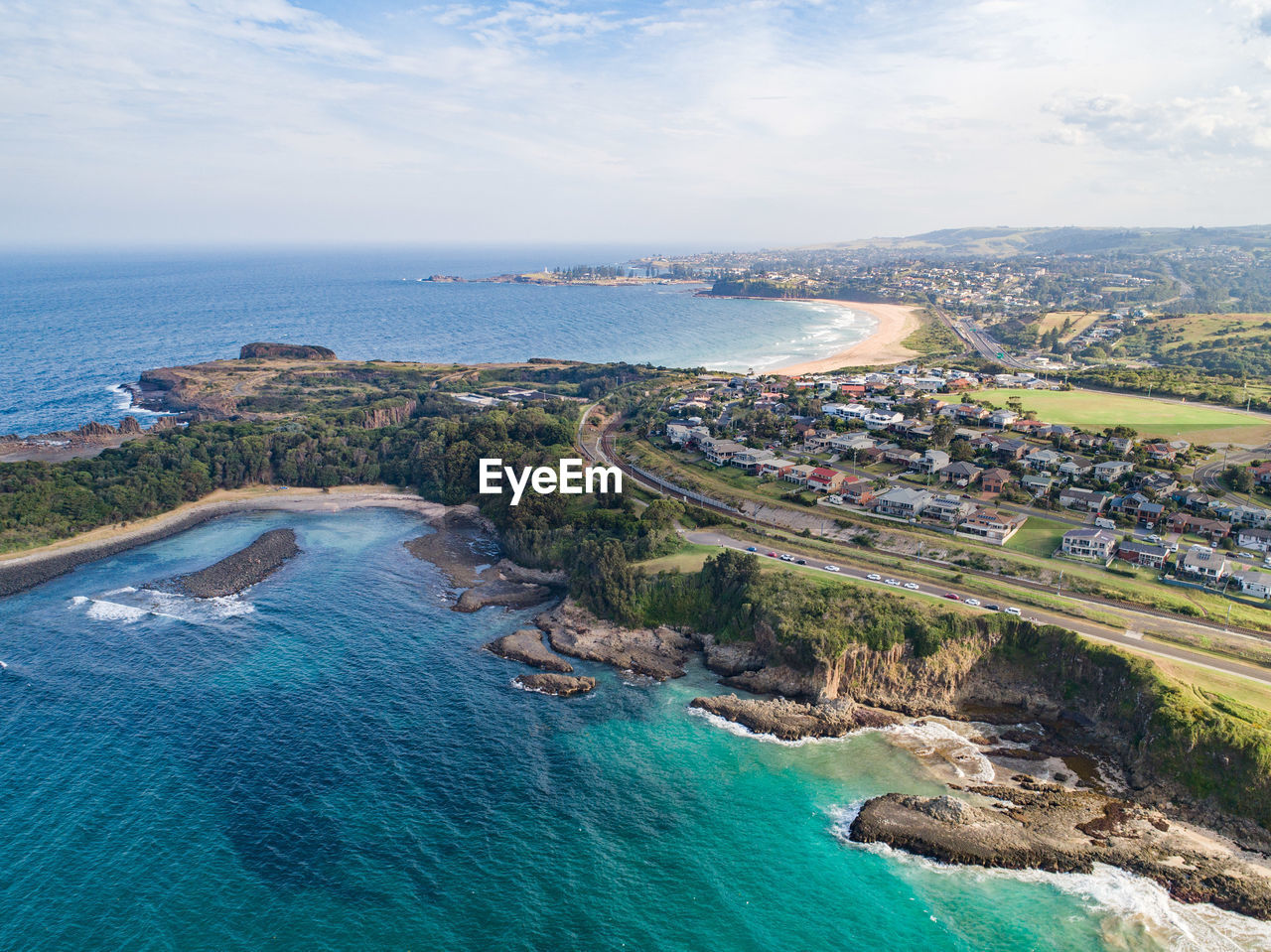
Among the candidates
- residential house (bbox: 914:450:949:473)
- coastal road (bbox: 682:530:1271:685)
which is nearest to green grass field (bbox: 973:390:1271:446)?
residential house (bbox: 914:450:949:473)

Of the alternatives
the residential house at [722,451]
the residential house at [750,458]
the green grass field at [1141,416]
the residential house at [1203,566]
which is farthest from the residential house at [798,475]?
the green grass field at [1141,416]

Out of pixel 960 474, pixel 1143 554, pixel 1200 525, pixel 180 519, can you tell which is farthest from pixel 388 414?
pixel 1200 525

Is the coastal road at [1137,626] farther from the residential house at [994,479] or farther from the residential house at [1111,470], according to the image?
the residential house at [1111,470]

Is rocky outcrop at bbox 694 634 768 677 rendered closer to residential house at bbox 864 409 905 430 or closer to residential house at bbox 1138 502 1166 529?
residential house at bbox 1138 502 1166 529

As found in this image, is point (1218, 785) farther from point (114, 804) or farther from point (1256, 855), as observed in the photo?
point (114, 804)

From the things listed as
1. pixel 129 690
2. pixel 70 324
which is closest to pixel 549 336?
pixel 70 324

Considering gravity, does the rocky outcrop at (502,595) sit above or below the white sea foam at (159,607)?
below

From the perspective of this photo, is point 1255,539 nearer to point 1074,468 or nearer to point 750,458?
point 1074,468
